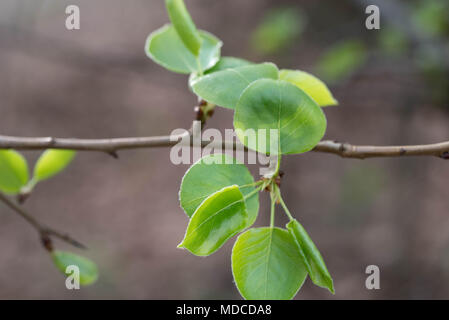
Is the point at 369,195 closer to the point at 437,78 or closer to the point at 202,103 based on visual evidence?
the point at 437,78

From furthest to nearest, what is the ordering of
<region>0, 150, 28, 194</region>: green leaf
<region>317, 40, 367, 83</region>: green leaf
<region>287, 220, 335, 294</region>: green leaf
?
<region>317, 40, 367, 83</region>: green leaf, <region>0, 150, 28, 194</region>: green leaf, <region>287, 220, 335, 294</region>: green leaf

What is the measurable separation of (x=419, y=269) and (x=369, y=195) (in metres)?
0.40

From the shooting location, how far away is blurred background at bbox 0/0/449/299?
154 centimetres

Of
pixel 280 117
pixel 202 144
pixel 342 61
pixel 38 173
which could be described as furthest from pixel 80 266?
pixel 342 61

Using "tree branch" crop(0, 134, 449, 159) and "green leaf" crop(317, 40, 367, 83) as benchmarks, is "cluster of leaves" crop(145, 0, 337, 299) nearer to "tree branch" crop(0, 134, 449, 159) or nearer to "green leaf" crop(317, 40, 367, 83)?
"tree branch" crop(0, 134, 449, 159)

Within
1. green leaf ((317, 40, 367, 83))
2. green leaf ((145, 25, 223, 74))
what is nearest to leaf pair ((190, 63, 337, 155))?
green leaf ((145, 25, 223, 74))

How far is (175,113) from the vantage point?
2.40 meters

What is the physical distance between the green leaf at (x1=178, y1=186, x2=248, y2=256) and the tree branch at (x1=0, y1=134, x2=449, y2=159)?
0.10 metres

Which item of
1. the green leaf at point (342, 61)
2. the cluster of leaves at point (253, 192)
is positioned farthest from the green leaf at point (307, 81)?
the green leaf at point (342, 61)

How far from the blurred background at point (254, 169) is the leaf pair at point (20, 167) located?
A: 103 centimetres

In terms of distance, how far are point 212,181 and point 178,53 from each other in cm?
21

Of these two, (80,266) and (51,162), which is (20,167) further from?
(80,266)

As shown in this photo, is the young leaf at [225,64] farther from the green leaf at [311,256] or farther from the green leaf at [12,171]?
the green leaf at [12,171]

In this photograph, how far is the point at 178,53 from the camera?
55 centimetres
